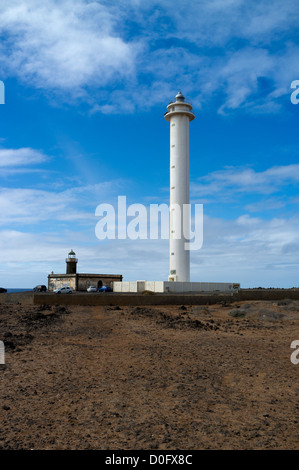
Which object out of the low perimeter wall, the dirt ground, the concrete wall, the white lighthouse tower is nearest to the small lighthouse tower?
the concrete wall

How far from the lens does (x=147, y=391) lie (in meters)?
8.01

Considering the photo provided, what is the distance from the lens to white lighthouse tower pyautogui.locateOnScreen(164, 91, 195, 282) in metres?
44.4

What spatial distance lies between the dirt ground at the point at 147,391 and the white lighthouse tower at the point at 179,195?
2857 cm

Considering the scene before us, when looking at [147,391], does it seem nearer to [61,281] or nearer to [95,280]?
[95,280]

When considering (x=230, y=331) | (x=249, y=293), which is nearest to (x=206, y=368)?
(x=230, y=331)

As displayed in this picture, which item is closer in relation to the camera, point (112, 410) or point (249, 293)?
point (112, 410)

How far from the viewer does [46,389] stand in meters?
8.09

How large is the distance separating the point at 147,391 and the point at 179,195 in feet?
124

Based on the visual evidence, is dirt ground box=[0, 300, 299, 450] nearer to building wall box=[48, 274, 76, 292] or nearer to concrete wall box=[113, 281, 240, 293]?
concrete wall box=[113, 281, 240, 293]

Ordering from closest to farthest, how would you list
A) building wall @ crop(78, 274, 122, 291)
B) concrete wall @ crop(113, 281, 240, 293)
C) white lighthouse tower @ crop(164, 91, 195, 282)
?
concrete wall @ crop(113, 281, 240, 293)
white lighthouse tower @ crop(164, 91, 195, 282)
building wall @ crop(78, 274, 122, 291)

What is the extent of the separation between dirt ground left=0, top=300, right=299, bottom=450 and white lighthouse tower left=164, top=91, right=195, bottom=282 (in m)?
28.6
